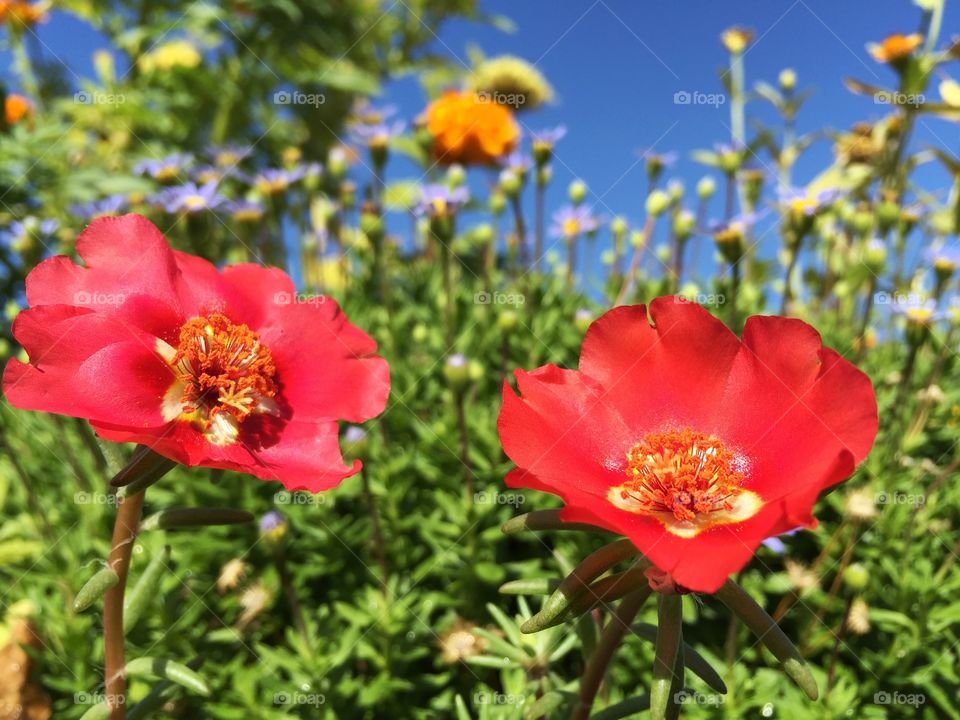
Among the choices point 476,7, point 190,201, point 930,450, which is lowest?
point 930,450

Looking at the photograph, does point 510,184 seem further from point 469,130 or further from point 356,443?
point 356,443

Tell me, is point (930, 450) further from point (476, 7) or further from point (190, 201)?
point (476, 7)

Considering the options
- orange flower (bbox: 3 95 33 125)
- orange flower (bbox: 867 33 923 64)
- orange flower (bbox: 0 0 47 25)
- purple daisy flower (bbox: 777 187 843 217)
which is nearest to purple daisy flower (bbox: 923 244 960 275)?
purple daisy flower (bbox: 777 187 843 217)

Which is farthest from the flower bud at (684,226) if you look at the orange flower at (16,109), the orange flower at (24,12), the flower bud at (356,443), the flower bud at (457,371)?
the orange flower at (24,12)

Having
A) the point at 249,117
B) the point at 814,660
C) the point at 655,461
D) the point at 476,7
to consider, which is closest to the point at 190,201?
the point at 655,461

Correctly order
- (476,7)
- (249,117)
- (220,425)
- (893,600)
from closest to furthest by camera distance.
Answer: (220,425) → (893,600) → (249,117) → (476,7)

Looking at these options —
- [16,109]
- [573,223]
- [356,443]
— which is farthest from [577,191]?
[16,109]
